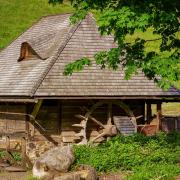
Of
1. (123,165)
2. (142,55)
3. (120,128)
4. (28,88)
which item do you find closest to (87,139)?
(120,128)

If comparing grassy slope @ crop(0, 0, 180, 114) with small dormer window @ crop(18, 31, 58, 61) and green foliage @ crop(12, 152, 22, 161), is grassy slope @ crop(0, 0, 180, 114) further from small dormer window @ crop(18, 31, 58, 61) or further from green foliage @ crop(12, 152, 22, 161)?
green foliage @ crop(12, 152, 22, 161)

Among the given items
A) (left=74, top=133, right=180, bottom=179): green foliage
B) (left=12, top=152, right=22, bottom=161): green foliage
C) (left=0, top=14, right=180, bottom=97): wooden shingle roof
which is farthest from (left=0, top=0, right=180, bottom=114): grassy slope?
(left=74, top=133, right=180, bottom=179): green foliage

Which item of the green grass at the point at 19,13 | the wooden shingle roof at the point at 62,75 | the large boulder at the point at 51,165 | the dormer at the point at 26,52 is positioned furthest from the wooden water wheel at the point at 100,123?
the green grass at the point at 19,13

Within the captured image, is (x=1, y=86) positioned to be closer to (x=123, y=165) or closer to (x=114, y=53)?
(x=123, y=165)

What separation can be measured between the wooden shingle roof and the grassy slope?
37.5 meters

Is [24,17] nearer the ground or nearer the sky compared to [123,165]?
nearer the sky

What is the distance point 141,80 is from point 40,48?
4.69 meters

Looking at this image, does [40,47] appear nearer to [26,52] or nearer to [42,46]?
[42,46]

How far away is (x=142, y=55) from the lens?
1468cm

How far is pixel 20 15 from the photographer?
71125 mm

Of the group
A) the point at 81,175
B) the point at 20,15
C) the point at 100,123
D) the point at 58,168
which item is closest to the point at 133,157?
the point at 81,175

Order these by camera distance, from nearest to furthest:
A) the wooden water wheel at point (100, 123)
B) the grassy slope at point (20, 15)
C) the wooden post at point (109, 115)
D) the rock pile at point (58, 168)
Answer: the rock pile at point (58, 168) → the wooden water wheel at point (100, 123) → the wooden post at point (109, 115) → the grassy slope at point (20, 15)

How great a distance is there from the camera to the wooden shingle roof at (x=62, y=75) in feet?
66.8

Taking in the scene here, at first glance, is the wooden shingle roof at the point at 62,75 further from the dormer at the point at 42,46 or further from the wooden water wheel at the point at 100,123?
the wooden water wheel at the point at 100,123
